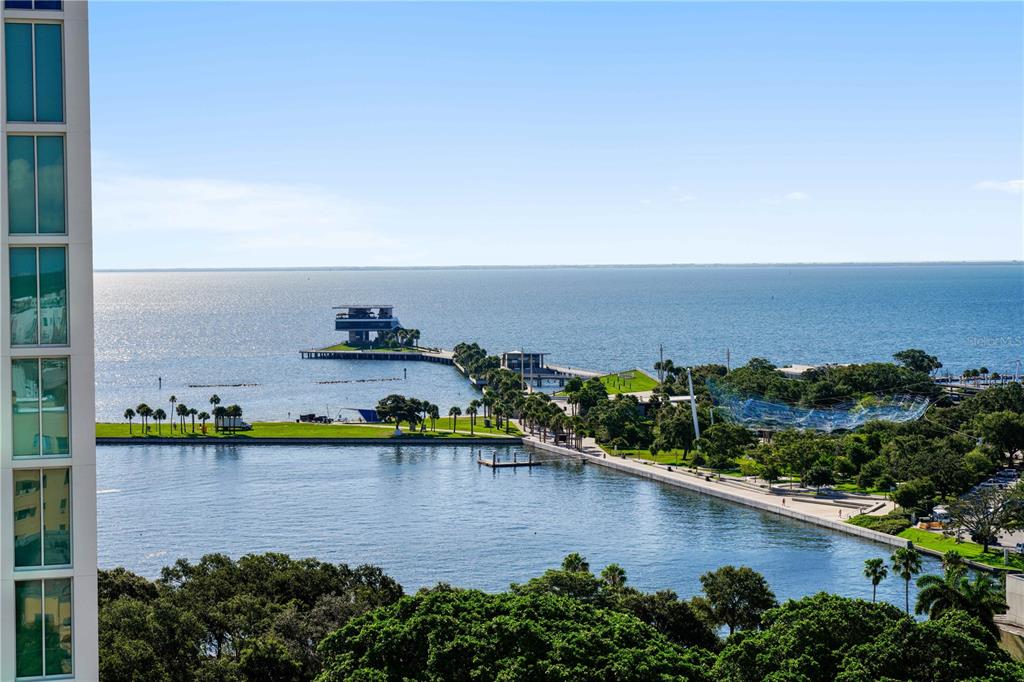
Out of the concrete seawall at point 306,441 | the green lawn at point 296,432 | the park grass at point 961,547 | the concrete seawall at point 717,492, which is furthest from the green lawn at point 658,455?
the park grass at point 961,547

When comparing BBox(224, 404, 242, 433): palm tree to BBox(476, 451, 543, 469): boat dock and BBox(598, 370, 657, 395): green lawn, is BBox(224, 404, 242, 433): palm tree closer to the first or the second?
BBox(476, 451, 543, 469): boat dock

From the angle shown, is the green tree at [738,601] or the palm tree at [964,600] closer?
the palm tree at [964,600]

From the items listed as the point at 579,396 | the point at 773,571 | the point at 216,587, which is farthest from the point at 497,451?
the point at 216,587

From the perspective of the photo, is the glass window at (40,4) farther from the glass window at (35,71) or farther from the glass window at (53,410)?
the glass window at (53,410)

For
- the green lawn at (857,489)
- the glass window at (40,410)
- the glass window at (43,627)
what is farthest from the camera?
the green lawn at (857,489)

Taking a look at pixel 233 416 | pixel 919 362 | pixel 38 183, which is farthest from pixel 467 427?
pixel 38 183

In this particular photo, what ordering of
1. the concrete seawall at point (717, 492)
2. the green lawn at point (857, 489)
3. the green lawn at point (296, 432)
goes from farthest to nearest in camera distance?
the green lawn at point (296, 432) → the green lawn at point (857, 489) → the concrete seawall at point (717, 492)
